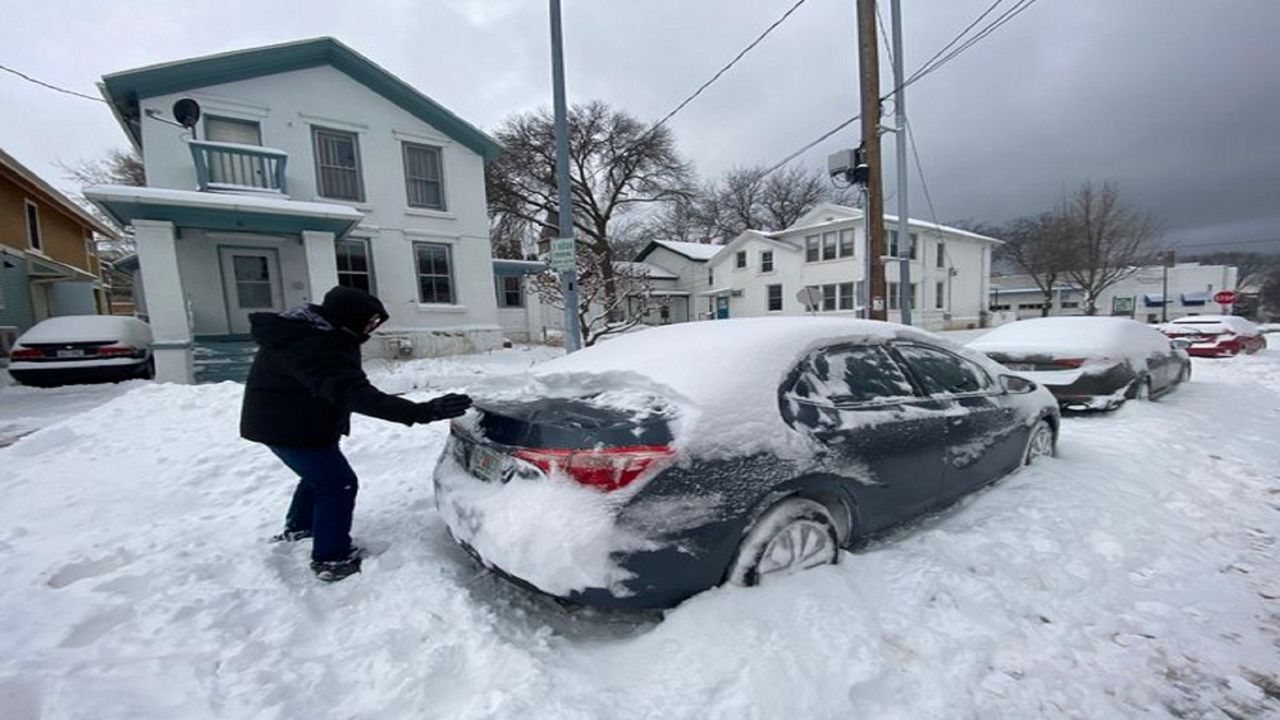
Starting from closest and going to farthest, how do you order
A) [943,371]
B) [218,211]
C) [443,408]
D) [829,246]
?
[443,408] < [943,371] < [218,211] < [829,246]

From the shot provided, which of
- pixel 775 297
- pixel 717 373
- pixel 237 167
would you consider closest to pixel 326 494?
pixel 717 373

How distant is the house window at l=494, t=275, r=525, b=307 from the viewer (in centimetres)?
1938

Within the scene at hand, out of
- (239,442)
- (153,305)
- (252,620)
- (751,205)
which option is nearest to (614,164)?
(751,205)

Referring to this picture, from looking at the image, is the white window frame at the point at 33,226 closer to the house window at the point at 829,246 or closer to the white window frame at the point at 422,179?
the white window frame at the point at 422,179

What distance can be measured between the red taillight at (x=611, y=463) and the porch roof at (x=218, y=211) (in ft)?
35.2

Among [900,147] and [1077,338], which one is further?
[900,147]

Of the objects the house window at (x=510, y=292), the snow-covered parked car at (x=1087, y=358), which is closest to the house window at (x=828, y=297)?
the house window at (x=510, y=292)

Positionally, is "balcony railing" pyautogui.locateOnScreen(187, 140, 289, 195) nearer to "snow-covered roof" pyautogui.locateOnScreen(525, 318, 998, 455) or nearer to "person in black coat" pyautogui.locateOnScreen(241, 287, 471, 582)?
"person in black coat" pyautogui.locateOnScreen(241, 287, 471, 582)

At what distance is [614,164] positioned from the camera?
29781 millimetres

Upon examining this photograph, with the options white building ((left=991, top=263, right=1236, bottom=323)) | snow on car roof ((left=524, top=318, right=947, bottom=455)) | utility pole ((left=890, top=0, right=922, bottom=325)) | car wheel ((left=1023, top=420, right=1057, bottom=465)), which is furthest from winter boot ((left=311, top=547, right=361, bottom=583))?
white building ((left=991, top=263, right=1236, bottom=323))

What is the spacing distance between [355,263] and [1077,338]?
14.9 meters

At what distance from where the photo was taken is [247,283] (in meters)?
12.2

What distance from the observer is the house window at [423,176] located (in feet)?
47.1

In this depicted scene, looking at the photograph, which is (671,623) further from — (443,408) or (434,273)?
(434,273)
